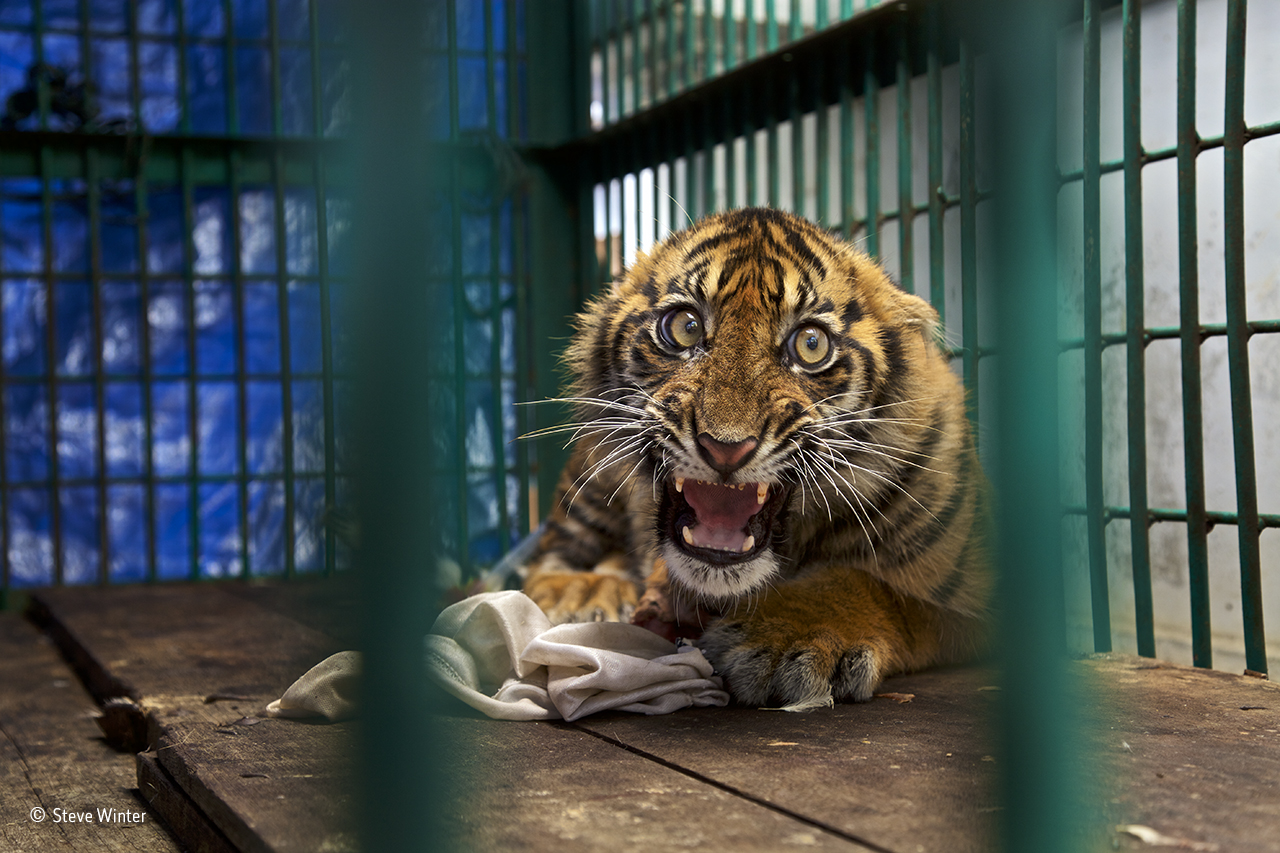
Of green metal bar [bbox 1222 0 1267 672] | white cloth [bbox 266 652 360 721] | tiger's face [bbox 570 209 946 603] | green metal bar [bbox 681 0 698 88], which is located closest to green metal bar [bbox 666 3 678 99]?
green metal bar [bbox 681 0 698 88]

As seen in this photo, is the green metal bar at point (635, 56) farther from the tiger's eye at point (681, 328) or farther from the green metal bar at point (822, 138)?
the tiger's eye at point (681, 328)

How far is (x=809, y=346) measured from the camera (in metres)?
1.86

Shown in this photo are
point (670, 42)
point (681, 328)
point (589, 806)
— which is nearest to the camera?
point (589, 806)

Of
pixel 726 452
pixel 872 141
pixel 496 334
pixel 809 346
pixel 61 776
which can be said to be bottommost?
pixel 61 776

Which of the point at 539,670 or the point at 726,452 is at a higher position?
the point at 726,452

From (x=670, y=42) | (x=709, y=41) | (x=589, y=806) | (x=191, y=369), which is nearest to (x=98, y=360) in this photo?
(x=191, y=369)

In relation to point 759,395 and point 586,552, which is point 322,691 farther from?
point 586,552

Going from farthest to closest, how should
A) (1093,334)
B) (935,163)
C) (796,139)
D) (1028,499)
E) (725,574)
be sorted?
(796,139) < (935,163) < (1093,334) < (725,574) < (1028,499)

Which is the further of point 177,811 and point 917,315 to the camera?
point 917,315

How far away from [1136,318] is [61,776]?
2049 mm

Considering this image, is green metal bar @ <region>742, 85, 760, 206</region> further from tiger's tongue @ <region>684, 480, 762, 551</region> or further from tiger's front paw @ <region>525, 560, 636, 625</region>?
tiger's tongue @ <region>684, 480, 762, 551</region>

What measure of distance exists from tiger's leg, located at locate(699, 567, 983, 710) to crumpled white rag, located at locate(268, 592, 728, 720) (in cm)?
7

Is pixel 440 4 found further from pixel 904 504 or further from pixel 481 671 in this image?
pixel 904 504

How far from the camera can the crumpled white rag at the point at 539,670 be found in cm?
170
